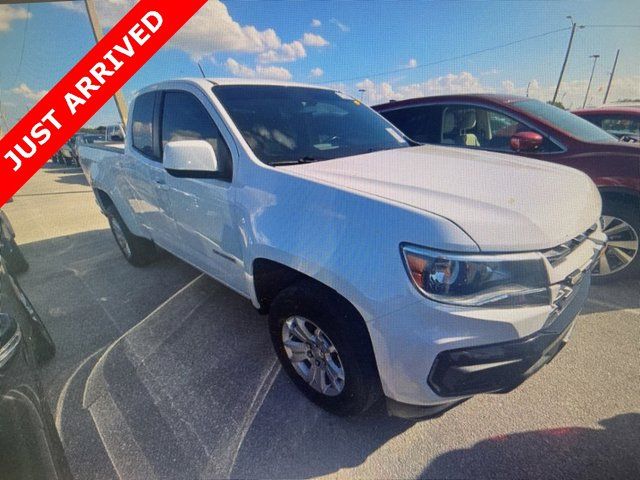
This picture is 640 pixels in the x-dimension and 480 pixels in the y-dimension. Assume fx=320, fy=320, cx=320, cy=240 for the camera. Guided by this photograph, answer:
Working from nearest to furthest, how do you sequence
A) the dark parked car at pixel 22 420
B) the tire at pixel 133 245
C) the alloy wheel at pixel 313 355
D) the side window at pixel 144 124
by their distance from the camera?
the dark parked car at pixel 22 420 → the alloy wheel at pixel 313 355 → the side window at pixel 144 124 → the tire at pixel 133 245

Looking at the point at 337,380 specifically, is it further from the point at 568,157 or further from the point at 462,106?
the point at 462,106

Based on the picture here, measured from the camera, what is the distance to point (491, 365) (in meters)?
1.31

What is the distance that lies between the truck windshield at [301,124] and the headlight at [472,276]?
1056 millimetres

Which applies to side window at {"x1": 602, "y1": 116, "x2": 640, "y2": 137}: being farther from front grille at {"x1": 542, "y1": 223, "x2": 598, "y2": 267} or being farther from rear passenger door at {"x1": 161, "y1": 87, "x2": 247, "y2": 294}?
rear passenger door at {"x1": 161, "y1": 87, "x2": 247, "y2": 294}

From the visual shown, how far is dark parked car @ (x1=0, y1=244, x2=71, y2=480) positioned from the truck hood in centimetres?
146

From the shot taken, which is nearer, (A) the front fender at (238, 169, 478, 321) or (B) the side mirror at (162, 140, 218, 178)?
(A) the front fender at (238, 169, 478, 321)

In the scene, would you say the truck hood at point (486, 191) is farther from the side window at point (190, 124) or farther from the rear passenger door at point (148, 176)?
the rear passenger door at point (148, 176)

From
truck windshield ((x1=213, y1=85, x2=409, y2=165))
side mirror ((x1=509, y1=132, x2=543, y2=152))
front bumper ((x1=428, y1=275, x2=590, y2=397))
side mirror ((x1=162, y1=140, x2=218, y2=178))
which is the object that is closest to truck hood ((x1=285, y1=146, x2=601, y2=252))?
truck windshield ((x1=213, y1=85, x2=409, y2=165))

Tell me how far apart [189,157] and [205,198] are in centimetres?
40

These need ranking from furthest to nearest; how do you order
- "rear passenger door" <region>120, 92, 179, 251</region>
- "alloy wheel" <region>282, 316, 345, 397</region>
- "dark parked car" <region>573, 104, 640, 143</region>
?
1. "dark parked car" <region>573, 104, 640, 143</region>
2. "rear passenger door" <region>120, 92, 179, 251</region>
3. "alloy wheel" <region>282, 316, 345, 397</region>

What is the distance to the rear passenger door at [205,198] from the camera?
2049 mm

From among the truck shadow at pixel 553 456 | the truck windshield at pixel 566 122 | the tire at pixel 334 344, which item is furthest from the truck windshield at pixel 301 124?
the truck shadow at pixel 553 456

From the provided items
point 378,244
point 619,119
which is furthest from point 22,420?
point 619,119

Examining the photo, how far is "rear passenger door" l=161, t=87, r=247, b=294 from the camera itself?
6.72 feet
